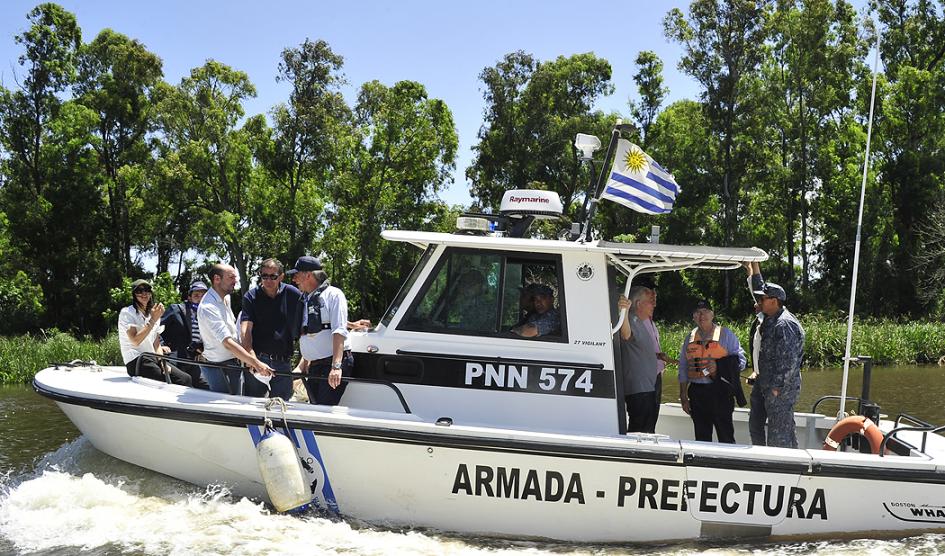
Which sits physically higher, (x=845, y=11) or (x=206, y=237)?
(x=845, y=11)

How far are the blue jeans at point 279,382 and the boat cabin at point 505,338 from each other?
73 cm

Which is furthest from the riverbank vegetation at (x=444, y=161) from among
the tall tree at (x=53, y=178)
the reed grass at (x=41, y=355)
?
the reed grass at (x=41, y=355)

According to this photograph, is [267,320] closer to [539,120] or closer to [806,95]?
[539,120]

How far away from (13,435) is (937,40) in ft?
121

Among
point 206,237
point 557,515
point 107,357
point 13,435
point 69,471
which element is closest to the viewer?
point 557,515

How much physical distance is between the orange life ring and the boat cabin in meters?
1.52

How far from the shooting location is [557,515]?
17.0 feet

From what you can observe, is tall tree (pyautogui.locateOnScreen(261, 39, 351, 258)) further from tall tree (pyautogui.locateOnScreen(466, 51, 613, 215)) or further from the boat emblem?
the boat emblem

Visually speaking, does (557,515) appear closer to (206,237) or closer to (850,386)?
(850,386)

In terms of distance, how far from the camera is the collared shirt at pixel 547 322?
5.53 meters

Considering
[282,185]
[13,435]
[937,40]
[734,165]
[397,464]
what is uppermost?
[937,40]

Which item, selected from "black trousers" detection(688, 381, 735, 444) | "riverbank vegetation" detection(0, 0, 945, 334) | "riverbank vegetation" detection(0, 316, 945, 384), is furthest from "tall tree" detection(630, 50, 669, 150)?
"black trousers" detection(688, 381, 735, 444)

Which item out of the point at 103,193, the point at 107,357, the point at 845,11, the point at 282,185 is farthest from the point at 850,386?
the point at 103,193

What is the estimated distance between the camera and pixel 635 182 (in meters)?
5.62
